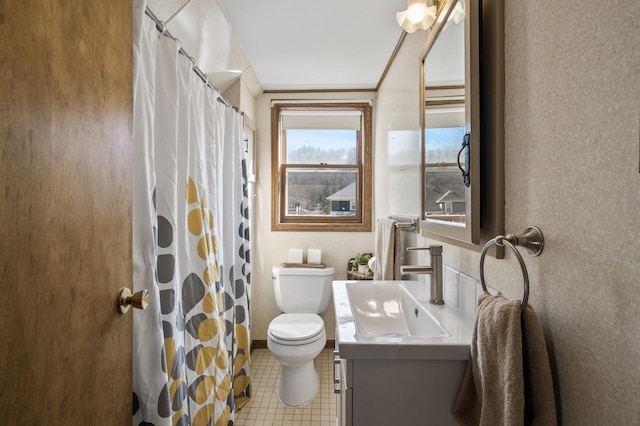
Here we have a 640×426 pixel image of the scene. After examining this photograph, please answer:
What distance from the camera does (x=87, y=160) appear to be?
652 mm

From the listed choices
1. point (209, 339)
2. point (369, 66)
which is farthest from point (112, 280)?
point (369, 66)

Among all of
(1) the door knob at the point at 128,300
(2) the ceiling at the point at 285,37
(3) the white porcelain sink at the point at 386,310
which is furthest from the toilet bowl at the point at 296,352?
(2) the ceiling at the point at 285,37

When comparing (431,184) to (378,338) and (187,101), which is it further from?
(187,101)

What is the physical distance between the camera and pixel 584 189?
0.54 m

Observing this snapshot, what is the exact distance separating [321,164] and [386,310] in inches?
68.2

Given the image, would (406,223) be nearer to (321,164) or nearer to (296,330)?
(296,330)

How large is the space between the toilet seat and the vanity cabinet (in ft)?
3.71

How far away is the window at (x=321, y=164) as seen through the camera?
2807 mm

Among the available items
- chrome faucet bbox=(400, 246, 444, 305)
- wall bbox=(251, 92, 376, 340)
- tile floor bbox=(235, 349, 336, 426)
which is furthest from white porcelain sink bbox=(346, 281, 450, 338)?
wall bbox=(251, 92, 376, 340)

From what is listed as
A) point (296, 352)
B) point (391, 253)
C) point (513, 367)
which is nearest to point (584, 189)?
point (513, 367)

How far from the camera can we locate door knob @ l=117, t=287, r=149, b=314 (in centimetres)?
76

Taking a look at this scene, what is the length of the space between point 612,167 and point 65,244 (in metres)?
0.94

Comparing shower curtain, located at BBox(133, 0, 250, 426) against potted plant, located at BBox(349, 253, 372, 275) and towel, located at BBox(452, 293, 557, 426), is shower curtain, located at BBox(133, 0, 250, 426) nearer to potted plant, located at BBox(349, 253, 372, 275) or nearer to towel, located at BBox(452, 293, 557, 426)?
towel, located at BBox(452, 293, 557, 426)

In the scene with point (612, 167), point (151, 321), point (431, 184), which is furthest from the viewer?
point (431, 184)
